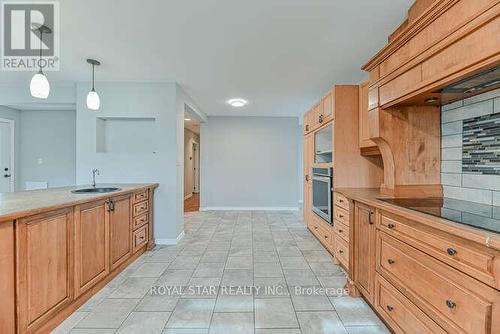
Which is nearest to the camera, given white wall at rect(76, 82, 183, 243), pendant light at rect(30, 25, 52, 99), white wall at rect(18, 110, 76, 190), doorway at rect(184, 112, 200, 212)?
pendant light at rect(30, 25, 52, 99)

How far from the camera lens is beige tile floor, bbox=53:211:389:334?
6.04 ft

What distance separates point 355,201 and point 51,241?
235 cm

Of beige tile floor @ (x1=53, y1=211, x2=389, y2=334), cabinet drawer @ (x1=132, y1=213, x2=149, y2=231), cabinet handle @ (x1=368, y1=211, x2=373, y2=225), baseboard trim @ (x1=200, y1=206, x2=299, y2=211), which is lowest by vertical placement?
beige tile floor @ (x1=53, y1=211, x2=389, y2=334)

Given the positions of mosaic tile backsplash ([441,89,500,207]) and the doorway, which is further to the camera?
the doorway

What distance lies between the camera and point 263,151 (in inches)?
255

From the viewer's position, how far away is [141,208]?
131 inches

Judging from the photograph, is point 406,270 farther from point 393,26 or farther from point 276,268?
point 393,26

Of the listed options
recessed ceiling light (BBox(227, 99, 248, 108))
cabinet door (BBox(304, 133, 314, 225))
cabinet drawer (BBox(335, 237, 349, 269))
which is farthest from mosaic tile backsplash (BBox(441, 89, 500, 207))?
recessed ceiling light (BBox(227, 99, 248, 108))

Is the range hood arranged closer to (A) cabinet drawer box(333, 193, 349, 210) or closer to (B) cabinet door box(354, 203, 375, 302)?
(B) cabinet door box(354, 203, 375, 302)

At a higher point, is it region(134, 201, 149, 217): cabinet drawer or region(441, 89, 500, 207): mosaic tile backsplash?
region(441, 89, 500, 207): mosaic tile backsplash

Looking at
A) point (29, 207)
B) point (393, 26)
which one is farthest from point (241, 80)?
point (29, 207)

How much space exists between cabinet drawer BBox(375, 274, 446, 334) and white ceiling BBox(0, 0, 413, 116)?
2.07 meters

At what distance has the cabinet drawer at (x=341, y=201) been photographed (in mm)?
2656

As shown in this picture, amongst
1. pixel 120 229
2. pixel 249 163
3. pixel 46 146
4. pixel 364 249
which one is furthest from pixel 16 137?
pixel 364 249
